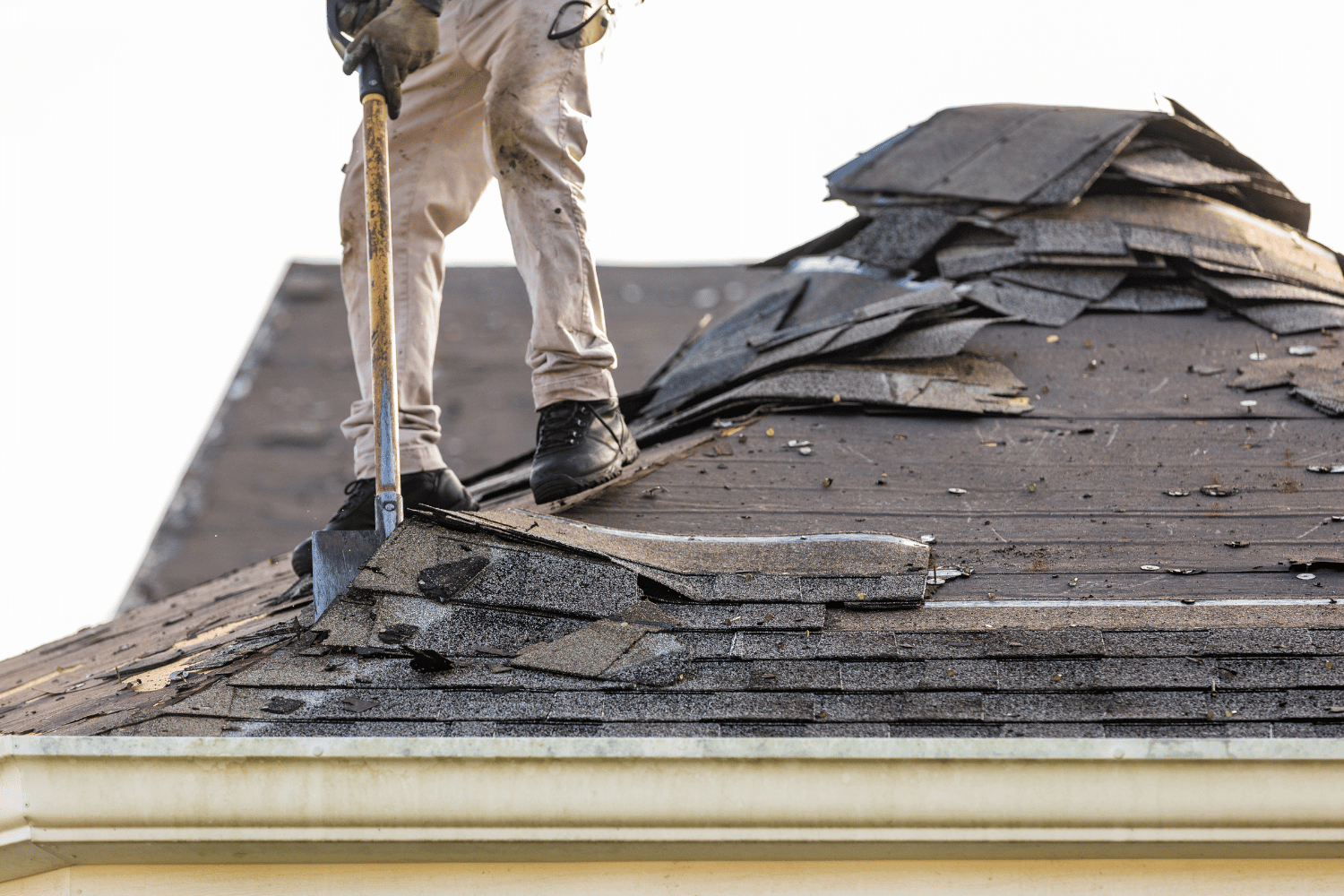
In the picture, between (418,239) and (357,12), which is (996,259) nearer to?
(418,239)

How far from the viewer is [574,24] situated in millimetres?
3012

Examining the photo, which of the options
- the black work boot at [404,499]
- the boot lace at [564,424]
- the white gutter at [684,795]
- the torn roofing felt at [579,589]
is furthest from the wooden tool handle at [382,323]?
the white gutter at [684,795]

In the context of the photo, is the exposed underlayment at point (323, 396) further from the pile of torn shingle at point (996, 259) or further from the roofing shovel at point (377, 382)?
the roofing shovel at point (377, 382)

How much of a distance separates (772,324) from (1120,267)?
140 cm

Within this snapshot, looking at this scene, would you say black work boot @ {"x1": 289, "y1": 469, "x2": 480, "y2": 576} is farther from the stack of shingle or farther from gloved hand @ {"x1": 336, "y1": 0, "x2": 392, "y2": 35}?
the stack of shingle

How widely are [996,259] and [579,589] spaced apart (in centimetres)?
297

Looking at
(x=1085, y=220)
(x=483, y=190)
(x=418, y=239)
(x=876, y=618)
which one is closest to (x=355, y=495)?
(x=418, y=239)

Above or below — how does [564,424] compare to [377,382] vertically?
below

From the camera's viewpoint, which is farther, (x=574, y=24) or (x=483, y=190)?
(x=483, y=190)

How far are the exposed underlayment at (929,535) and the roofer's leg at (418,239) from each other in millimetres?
353

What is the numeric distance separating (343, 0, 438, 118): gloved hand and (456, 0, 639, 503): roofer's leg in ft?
0.73

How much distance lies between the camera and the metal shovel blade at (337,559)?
Answer: 2.63m

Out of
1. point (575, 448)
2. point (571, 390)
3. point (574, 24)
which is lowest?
point (575, 448)

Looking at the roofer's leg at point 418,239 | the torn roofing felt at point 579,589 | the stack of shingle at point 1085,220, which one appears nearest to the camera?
the torn roofing felt at point 579,589
